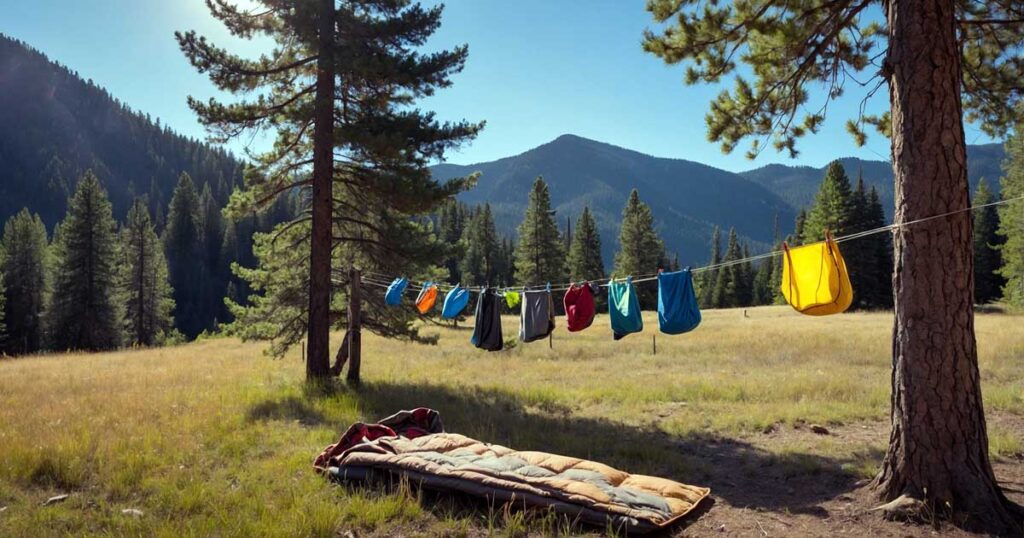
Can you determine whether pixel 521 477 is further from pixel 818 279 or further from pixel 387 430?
pixel 818 279

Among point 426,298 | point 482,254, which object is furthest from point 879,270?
point 426,298

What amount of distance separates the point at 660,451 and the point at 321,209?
27.0 feet

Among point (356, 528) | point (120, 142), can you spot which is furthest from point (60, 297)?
point (120, 142)

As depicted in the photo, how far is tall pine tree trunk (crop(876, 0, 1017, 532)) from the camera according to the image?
16.2 ft

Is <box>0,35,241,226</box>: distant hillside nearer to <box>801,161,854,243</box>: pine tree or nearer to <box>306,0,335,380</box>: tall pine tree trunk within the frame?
<box>801,161,854,243</box>: pine tree

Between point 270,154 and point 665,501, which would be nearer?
point 665,501

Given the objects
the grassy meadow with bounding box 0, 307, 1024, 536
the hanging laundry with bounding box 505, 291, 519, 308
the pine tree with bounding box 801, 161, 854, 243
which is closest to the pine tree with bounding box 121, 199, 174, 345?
the grassy meadow with bounding box 0, 307, 1024, 536

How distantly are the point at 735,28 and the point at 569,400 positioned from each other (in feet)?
23.3

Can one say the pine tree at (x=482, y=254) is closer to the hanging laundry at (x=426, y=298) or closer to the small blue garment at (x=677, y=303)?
the hanging laundry at (x=426, y=298)

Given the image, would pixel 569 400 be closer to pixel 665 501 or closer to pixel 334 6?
pixel 665 501

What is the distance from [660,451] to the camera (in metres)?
7.39

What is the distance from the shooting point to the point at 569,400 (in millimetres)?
11172

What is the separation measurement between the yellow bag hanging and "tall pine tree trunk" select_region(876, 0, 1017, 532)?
1.85 ft

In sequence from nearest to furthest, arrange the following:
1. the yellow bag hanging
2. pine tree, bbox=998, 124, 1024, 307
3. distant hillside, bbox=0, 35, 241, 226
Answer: the yellow bag hanging < pine tree, bbox=998, 124, 1024, 307 < distant hillside, bbox=0, 35, 241, 226
